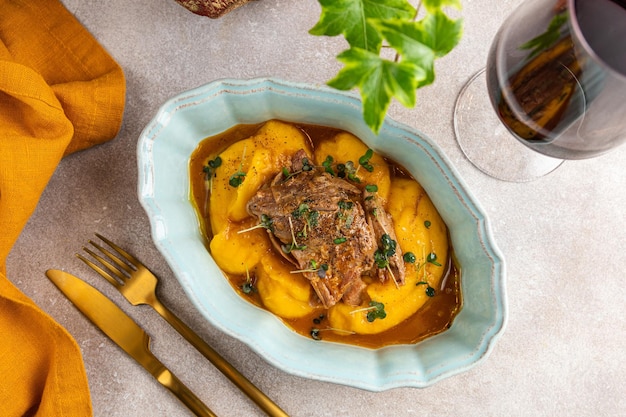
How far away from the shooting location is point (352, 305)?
5.07 feet

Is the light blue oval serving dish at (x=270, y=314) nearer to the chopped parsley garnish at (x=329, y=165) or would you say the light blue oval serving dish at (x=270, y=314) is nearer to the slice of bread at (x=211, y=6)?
the chopped parsley garnish at (x=329, y=165)

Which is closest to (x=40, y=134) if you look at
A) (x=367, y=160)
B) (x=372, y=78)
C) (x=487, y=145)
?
(x=367, y=160)

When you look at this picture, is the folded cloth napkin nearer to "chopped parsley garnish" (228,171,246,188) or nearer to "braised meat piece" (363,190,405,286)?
"chopped parsley garnish" (228,171,246,188)

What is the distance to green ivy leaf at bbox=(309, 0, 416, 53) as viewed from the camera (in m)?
1.03

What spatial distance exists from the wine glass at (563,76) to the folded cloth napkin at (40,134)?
106 cm

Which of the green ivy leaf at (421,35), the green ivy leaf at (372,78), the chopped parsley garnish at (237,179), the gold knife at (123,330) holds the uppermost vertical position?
the green ivy leaf at (421,35)

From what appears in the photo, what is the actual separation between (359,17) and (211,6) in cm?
61

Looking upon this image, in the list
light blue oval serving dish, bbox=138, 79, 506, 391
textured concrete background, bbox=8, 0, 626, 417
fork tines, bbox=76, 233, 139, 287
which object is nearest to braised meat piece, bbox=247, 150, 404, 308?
light blue oval serving dish, bbox=138, 79, 506, 391

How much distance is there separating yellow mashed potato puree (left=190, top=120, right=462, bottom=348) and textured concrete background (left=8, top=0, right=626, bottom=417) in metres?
0.18

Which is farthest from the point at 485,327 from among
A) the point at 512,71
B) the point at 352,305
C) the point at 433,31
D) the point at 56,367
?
the point at 56,367

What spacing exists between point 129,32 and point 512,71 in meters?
1.13

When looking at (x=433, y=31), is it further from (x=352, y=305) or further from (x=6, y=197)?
(x=6, y=197)

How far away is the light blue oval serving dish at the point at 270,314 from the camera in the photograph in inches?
55.7

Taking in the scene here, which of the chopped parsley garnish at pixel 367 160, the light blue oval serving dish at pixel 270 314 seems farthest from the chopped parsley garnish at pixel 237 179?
the chopped parsley garnish at pixel 367 160
